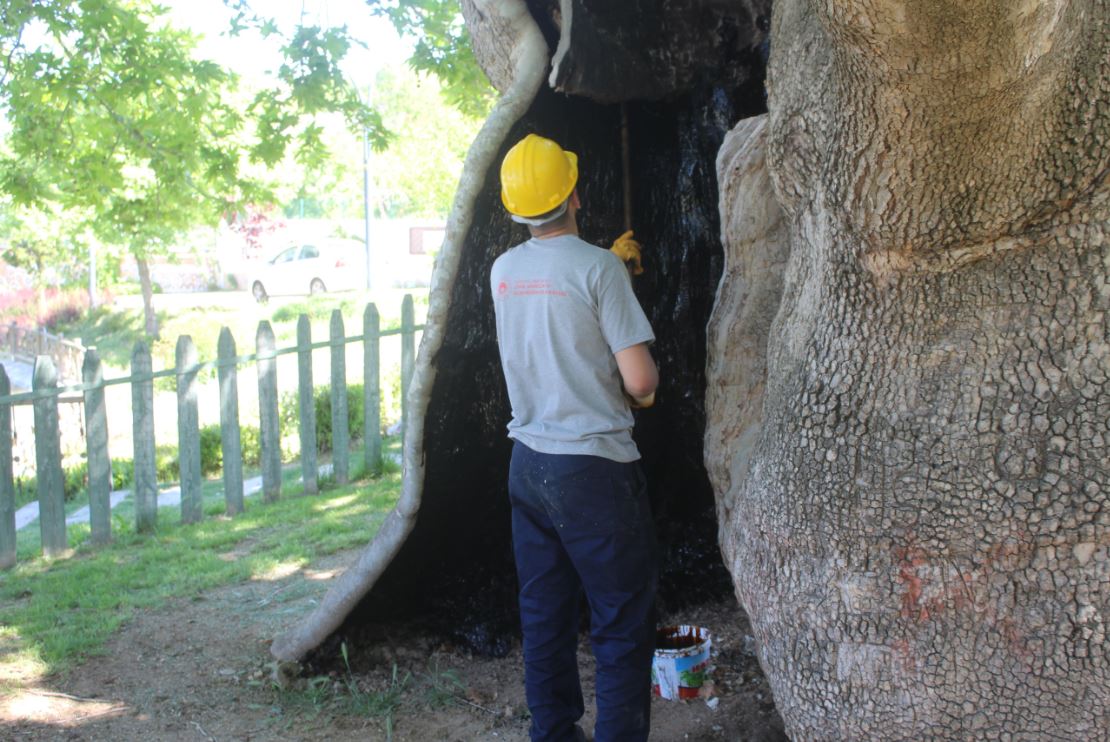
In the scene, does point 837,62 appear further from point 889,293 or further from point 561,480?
point 561,480

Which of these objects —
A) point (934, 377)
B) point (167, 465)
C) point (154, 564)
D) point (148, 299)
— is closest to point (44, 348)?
point (148, 299)

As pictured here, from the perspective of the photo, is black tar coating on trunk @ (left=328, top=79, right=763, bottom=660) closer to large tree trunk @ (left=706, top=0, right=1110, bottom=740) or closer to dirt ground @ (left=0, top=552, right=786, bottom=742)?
dirt ground @ (left=0, top=552, right=786, bottom=742)

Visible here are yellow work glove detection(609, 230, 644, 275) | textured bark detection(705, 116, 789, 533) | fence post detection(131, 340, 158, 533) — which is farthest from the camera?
fence post detection(131, 340, 158, 533)

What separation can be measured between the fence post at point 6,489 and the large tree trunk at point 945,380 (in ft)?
17.0

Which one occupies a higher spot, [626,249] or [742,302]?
[626,249]

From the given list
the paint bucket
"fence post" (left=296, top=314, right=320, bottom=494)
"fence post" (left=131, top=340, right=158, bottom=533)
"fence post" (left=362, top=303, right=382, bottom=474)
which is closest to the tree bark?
"fence post" (left=362, top=303, right=382, bottom=474)

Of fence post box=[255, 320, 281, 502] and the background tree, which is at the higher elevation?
the background tree

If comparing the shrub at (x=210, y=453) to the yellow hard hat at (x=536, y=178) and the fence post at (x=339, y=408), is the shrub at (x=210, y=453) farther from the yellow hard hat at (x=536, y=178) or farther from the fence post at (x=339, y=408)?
the yellow hard hat at (x=536, y=178)

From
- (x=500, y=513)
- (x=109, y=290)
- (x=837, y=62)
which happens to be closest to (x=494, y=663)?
(x=500, y=513)

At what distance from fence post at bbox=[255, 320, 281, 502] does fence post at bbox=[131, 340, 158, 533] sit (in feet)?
2.97

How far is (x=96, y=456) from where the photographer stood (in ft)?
23.4

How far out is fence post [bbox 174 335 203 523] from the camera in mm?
7590

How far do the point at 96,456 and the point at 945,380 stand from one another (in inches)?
234

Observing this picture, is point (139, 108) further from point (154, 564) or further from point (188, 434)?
point (154, 564)
